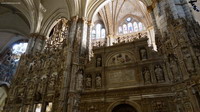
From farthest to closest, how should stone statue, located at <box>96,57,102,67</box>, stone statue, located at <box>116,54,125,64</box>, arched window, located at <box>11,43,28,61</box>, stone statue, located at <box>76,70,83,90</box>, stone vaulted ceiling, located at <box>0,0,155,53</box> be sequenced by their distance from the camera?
arched window, located at <box>11,43,28,61</box>
stone vaulted ceiling, located at <box>0,0,155,53</box>
stone statue, located at <box>96,57,102,67</box>
stone statue, located at <box>116,54,125,64</box>
stone statue, located at <box>76,70,83,90</box>

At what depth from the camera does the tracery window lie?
1888 cm

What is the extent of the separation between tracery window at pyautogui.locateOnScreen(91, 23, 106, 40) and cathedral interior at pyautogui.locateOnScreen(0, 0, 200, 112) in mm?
4868

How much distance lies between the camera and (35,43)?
14312mm

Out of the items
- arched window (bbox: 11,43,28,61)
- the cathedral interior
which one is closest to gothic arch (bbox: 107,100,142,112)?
the cathedral interior

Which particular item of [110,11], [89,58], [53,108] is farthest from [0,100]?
[110,11]

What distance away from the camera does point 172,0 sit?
9969mm

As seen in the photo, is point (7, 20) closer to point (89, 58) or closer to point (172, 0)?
point (89, 58)

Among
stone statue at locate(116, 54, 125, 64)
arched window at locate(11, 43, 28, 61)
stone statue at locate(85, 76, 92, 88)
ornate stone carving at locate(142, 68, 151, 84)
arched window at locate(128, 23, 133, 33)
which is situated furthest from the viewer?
arched window at locate(11, 43, 28, 61)

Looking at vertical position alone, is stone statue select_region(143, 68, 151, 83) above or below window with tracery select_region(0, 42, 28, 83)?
below

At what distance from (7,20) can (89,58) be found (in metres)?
13.9

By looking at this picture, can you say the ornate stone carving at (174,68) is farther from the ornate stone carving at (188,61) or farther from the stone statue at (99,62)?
the stone statue at (99,62)

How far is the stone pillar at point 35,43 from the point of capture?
14016 mm

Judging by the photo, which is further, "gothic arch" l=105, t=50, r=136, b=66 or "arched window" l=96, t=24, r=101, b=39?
"arched window" l=96, t=24, r=101, b=39

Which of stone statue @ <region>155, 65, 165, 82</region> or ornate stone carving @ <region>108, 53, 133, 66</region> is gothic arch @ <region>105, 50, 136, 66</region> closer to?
ornate stone carving @ <region>108, 53, 133, 66</region>
